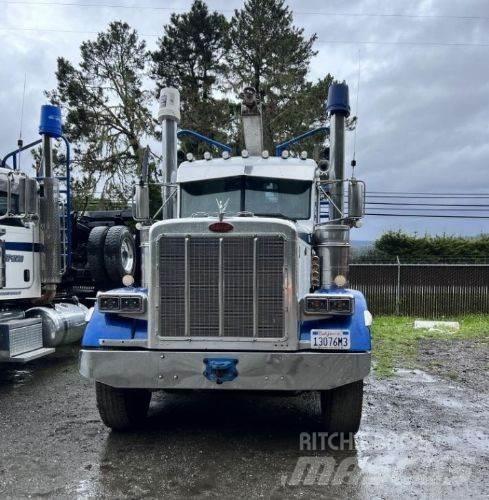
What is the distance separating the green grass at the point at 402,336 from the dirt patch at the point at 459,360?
21 cm

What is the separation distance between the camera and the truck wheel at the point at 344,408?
486 cm

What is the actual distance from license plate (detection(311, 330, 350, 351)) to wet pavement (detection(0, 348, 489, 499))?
0.90 m

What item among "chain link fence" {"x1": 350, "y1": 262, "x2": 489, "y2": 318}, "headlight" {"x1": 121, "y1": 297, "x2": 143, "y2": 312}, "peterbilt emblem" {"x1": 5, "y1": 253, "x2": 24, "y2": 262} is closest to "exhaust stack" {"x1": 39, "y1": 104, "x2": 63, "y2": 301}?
"peterbilt emblem" {"x1": 5, "y1": 253, "x2": 24, "y2": 262}

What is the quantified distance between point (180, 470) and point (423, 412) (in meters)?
2.96

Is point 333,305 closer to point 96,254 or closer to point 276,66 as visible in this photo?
point 96,254

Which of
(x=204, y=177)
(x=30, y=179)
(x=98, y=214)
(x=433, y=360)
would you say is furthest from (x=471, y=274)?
(x=30, y=179)

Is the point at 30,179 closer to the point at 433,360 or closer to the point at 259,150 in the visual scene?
the point at 259,150

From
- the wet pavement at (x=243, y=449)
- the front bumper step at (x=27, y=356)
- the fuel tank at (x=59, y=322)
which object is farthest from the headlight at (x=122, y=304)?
the fuel tank at (x=59, y=322)

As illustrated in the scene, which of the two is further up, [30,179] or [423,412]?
[30,179]

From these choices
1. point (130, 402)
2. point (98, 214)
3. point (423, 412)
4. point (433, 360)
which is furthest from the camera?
point (98, 214)

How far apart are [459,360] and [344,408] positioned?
525cm

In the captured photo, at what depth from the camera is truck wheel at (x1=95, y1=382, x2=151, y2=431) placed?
5.11 metres

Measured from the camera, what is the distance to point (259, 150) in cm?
744

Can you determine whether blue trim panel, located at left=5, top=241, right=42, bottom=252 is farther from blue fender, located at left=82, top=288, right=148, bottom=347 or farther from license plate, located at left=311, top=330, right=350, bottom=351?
license plate, located at left=311, top=330, right=350, bottom=351
